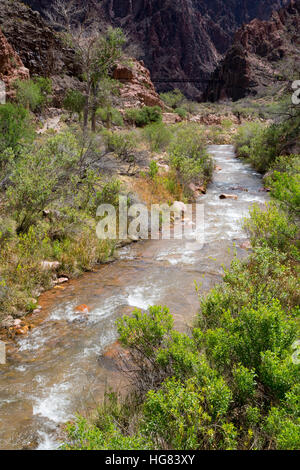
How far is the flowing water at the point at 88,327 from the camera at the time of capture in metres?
3.21

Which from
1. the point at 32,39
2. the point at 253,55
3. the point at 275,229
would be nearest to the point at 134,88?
the point at 32,39

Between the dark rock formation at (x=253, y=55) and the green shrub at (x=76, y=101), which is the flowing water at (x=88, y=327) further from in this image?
the dark rock formation at (x=253, y=55)

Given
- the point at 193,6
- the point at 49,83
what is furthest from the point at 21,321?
the point at 193,6

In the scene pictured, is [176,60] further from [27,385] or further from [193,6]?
[27,385]

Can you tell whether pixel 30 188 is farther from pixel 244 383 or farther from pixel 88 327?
pixel 244 383

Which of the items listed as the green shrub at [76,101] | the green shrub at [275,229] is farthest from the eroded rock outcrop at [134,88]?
the green shrub at [275,229]

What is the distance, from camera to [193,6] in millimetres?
141000

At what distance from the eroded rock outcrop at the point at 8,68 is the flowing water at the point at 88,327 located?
19.6 meters

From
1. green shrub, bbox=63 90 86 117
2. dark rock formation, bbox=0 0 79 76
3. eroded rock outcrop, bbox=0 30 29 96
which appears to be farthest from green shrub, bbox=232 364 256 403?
dark rock formation, bbox=0 0 79 76

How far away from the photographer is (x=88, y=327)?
15.8ft

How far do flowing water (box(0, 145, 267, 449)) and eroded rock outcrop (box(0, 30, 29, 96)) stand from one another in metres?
19.6

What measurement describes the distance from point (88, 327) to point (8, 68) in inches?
948

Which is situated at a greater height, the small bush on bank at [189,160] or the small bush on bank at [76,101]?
the small bush on bank at [76,101]

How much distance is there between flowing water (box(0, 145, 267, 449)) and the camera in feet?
10.5
